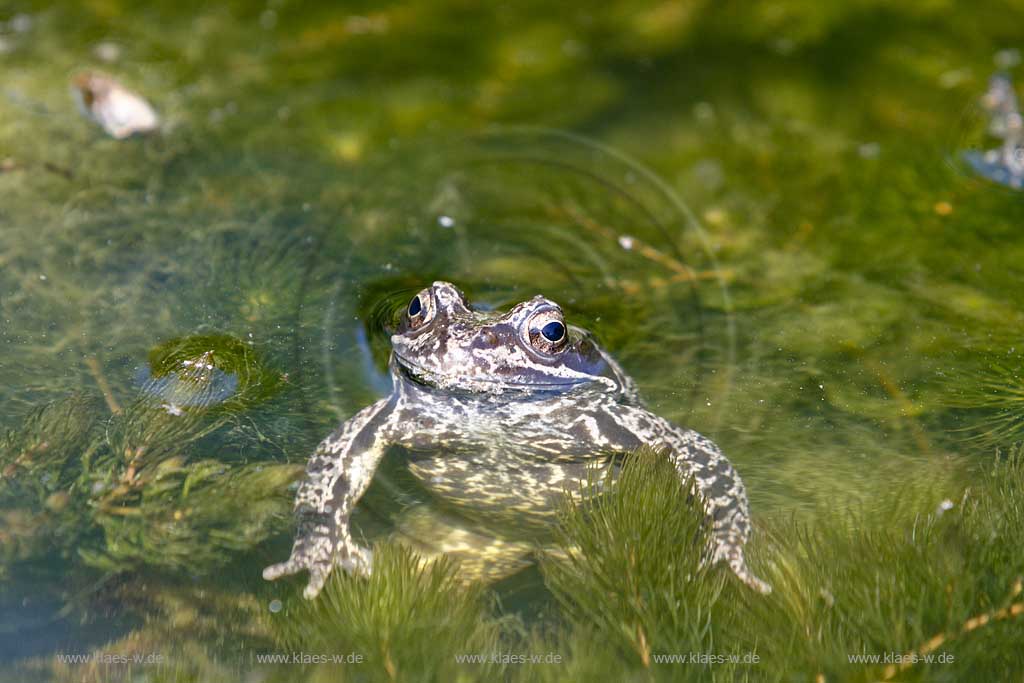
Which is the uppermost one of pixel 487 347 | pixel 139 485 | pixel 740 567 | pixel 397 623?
pixel 487 347

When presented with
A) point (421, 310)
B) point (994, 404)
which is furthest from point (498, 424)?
point (994, 404)

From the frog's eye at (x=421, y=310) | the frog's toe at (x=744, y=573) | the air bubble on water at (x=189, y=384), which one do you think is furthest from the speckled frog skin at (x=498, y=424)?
the air bubble on water at (x=189, y=384)

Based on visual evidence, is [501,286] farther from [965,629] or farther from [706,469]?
[965,629]

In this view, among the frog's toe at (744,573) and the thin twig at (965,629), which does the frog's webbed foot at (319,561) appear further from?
the thin twig at (965,629)

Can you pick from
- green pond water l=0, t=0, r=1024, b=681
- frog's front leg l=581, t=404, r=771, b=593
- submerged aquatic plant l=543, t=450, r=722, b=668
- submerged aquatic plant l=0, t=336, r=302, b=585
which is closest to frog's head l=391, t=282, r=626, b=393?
frog's front leg l=581, t=404, r=771, b=593

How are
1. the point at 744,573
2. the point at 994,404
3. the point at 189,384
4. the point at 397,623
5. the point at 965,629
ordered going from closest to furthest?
the point at 965,629
the point at 397,623
the point at 744,573
the point at 189,384
the point at 994,404

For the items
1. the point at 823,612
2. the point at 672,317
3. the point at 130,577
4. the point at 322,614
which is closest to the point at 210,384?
the point at 130,577

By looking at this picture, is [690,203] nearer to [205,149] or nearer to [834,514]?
[834,514]

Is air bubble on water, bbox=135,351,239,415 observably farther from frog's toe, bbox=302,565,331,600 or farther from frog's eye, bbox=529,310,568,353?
frog's eye, bbox=529,310,568,353
